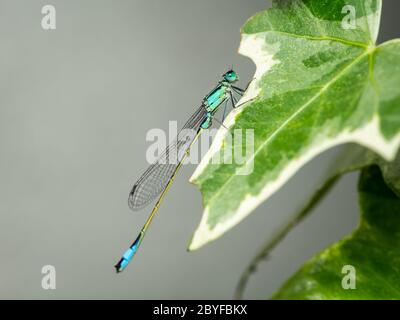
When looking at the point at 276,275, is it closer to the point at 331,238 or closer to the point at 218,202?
the point at 331,238

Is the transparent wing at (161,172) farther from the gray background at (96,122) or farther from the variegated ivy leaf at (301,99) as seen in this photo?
the gray background at (96,122)

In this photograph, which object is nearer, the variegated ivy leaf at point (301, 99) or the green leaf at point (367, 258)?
the variegated ivy leaf at point (301, 99)

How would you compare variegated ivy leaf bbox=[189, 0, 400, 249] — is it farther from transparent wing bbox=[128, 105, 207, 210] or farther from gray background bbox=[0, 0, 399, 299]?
gray background bbox=[0, 0, 399, 299]

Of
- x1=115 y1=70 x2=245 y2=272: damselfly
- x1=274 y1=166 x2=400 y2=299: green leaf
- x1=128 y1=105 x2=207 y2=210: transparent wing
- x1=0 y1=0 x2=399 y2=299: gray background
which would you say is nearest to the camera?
x1=274 y1=166 x2=400 y2=299: green leaf

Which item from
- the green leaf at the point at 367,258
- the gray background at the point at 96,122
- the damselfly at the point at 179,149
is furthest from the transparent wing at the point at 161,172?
the gray background at the point at 96,122

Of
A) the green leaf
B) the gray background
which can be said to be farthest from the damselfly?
the gray background
